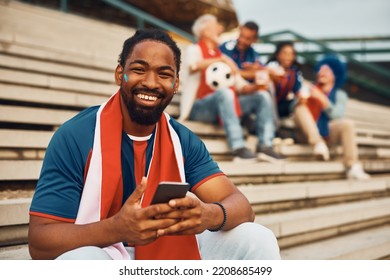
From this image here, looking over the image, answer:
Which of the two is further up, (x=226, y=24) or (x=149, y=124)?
(x=226, y=24)

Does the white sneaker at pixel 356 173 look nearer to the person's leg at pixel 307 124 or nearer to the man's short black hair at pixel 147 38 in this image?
the person's leg at pixel 307 124

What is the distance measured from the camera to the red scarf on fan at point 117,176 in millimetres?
1539

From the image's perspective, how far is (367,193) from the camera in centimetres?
424

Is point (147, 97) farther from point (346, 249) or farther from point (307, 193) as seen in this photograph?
point (307, 193)

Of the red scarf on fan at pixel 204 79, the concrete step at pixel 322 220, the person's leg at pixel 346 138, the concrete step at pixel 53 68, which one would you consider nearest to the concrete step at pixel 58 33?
the concrete step at pixel 53 68

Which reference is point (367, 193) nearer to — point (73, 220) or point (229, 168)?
point (229, 168)

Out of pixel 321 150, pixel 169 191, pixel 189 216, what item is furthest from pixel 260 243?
pixel 321 150

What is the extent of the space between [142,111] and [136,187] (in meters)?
0.39

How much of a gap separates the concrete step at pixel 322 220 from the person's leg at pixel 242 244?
1041mm

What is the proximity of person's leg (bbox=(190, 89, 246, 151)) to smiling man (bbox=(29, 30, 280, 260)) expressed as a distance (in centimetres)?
184

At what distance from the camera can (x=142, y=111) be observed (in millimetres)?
1685
